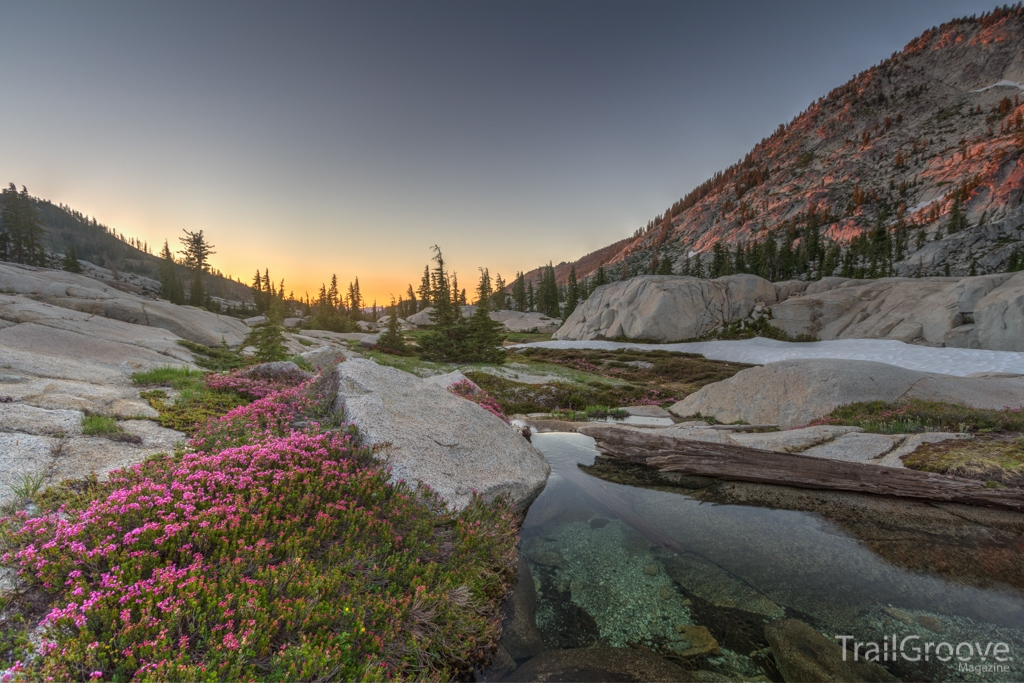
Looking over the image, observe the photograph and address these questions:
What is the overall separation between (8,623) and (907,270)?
4933 inches

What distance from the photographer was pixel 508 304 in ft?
471

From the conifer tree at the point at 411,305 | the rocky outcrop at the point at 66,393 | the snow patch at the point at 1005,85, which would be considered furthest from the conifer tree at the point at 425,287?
the snow patch at the point at 1005,85

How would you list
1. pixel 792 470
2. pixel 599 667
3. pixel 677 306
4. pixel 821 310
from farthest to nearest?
pixel 677 306 < pixel 821 310 < pixel 792 470 < pixel 599 667

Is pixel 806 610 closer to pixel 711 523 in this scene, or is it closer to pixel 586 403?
pixel 711 523

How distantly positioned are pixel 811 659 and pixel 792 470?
202 inches

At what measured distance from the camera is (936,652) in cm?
409

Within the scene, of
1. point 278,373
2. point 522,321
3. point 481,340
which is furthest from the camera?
point 522,321

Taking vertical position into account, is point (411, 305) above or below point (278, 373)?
above

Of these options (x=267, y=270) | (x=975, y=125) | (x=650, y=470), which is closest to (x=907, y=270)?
(x=975, y=125)

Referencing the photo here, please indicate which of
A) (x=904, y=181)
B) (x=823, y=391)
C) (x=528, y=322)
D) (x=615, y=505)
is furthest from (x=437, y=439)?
(x=904, y=181)

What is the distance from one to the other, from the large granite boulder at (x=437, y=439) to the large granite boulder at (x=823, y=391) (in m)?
12.3

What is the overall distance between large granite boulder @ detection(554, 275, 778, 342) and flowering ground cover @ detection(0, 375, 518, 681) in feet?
176

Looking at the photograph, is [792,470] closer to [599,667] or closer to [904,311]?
[599,667]

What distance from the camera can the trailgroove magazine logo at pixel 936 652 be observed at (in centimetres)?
392
